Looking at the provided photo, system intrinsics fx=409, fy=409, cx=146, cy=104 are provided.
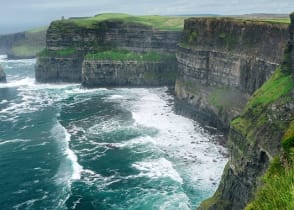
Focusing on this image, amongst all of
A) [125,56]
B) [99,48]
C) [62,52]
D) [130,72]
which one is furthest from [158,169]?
[62,52]

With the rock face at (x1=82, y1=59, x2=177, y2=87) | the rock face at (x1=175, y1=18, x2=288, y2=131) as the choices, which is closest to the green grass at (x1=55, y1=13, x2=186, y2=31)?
the rock face at (x1=82, y1=59, x2=177, y2=87)

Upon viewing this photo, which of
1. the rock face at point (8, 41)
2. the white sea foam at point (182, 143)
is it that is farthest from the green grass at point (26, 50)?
the white sea foam at point (182, 143)

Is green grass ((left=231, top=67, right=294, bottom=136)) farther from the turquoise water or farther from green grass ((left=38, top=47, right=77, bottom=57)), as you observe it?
green grass ((left=38, top=47, right=77, bottom=57))

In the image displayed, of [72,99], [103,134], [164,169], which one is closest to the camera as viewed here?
[164,169]

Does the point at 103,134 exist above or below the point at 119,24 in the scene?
below

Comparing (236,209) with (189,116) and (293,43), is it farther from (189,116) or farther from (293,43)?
(189,116)

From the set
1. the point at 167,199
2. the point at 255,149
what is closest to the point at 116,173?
the point at 167,199
